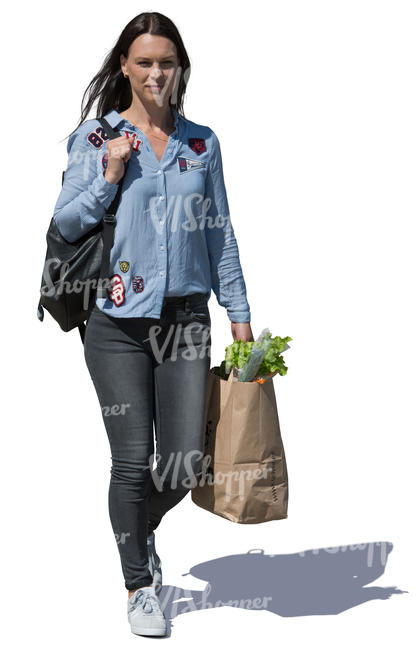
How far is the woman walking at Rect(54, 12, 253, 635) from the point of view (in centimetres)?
599

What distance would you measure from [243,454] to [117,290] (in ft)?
3.31

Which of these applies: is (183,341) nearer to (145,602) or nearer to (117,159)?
(117,159)

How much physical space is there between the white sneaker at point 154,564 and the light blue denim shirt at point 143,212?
127 cm

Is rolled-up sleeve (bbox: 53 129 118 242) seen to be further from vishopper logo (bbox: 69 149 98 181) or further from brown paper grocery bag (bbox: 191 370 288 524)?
brown paper grocery bag (bbox: 191 370 288 524)

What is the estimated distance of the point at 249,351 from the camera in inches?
244

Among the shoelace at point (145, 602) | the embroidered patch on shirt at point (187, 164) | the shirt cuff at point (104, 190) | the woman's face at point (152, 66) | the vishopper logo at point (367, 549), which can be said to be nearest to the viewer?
the shirt cuff at point (104, 190)

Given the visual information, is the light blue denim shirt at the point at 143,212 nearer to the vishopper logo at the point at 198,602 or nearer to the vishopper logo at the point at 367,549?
the vishopper logo at the point at 198,602

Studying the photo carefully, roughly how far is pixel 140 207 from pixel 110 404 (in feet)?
3.15

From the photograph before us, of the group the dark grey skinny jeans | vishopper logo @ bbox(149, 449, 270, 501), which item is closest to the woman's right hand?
the dark grey skinny jeans

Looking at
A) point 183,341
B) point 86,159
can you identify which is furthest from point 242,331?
point 86,159

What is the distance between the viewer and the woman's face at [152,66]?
19.6 ft

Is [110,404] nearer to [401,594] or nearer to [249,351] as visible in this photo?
[249,351]

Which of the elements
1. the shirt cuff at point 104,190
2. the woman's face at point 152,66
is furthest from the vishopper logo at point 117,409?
the woman's face at point 152,66

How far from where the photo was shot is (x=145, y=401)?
20.0 feet
